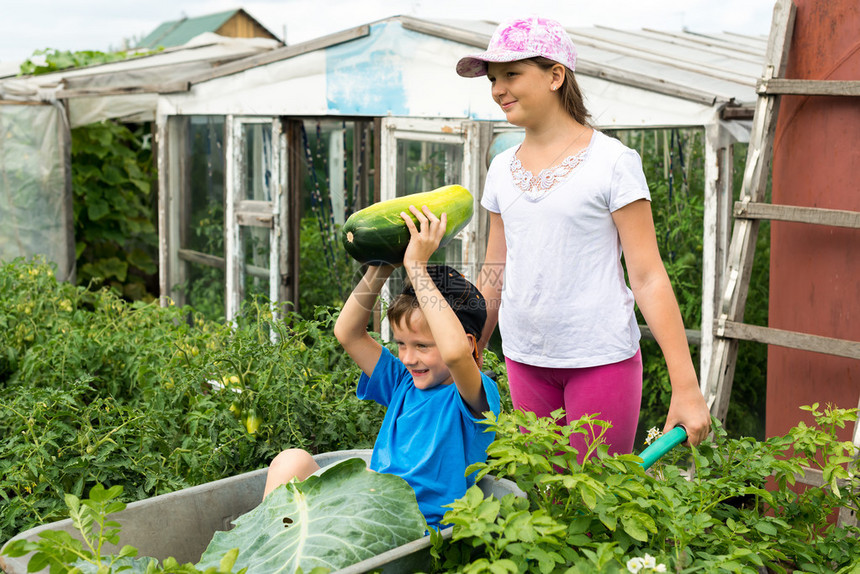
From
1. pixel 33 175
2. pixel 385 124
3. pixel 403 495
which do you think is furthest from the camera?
pixel 33 175

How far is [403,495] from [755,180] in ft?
8.11

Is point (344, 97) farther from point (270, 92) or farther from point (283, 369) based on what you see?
point (283, 369)

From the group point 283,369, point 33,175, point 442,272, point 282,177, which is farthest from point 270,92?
point 442,272

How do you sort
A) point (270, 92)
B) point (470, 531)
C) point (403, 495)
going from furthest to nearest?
point (270, 92) → point (403, 495) → point (470, 531)

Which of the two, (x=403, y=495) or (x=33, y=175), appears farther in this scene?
(x=33, y=175)

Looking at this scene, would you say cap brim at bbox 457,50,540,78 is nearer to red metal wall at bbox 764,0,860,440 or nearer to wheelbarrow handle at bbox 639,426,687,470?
wheelbarrow handle at bbox 639,426,687,470

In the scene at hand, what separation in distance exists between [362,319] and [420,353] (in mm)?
318

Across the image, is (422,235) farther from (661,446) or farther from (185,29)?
(185,29)

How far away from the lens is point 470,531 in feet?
4.95

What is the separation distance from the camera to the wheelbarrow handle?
6.17 ft

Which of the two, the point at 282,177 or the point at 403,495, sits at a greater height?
the point at 282,177

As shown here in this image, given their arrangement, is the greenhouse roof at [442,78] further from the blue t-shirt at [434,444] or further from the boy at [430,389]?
the blue t-shirt at [434,444]

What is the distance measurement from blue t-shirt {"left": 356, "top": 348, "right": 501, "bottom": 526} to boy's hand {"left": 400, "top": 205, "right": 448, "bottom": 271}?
367 millimetres

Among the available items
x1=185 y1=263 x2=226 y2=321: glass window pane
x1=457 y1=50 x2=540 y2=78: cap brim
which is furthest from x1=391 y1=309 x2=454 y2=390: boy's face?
x1=185 y1=263 x2=226 y2=321: glass window pane
